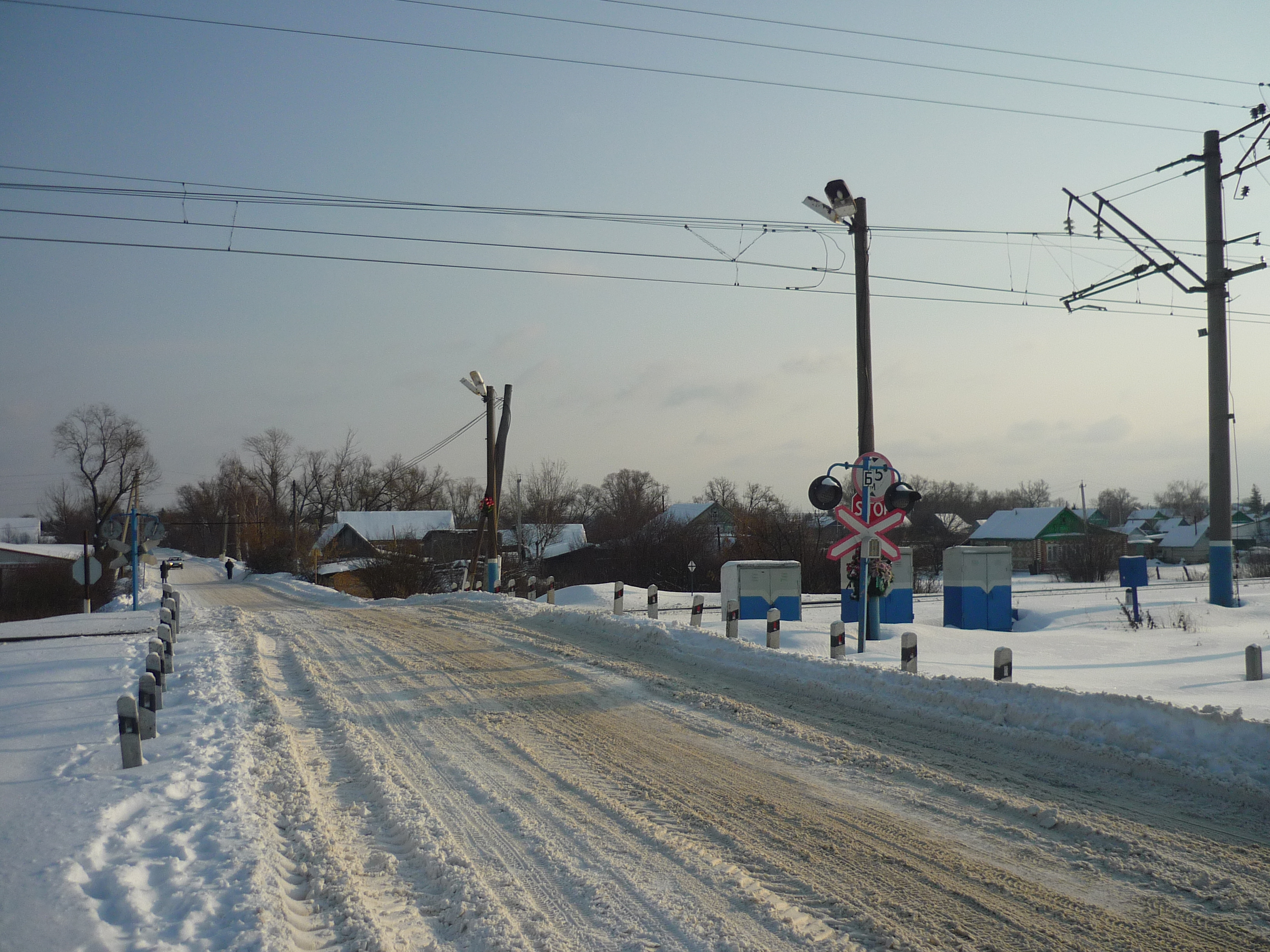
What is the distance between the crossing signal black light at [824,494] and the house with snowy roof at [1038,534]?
6108 cm

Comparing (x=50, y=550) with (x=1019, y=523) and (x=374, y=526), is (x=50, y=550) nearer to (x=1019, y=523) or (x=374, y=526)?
(x=374, y=526)

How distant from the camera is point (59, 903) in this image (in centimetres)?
402

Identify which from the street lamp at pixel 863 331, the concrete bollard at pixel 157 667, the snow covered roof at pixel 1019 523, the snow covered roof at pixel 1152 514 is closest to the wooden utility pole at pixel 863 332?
the street lamp at pixel 863 331

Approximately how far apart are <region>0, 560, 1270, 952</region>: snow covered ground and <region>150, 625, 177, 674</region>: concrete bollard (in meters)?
0.20

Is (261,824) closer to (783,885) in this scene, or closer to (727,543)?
(783,885)

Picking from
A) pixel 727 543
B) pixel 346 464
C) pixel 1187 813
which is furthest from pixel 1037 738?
pixel 346 464

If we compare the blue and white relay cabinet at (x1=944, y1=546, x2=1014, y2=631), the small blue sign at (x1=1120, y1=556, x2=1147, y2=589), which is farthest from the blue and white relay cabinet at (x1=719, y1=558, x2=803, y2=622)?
the small blue sign at (x1=1120, y1=556, x2=1147, y2=589)

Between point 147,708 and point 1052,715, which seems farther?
point 147,708

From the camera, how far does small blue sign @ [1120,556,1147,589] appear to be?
2027 centimetres

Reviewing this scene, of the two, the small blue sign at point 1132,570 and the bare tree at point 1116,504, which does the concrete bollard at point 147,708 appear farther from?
the bare tree at point 1116,504

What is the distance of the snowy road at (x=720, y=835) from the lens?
397 centimetres

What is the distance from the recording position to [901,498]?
12.2 metres

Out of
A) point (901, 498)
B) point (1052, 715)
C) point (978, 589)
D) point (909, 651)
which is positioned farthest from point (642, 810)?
point (978, 589)

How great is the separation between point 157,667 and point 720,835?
6.82m
